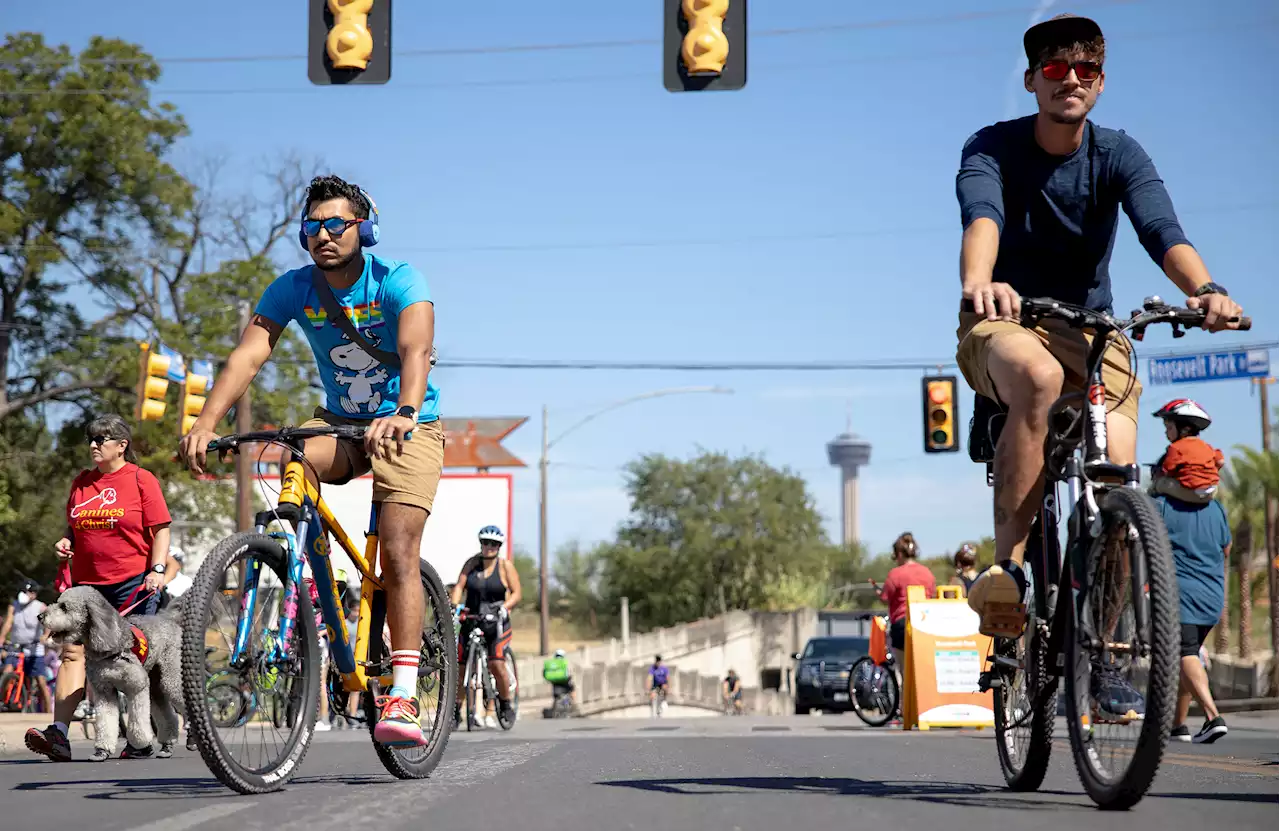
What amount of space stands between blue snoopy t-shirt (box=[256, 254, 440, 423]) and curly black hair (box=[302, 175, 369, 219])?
17 cm

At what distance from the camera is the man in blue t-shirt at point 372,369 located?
5449mm

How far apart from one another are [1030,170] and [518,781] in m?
2.62

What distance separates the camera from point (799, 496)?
101 m

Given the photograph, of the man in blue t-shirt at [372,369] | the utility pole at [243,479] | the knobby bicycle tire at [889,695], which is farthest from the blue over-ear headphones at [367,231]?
the utility pole at [243,479]

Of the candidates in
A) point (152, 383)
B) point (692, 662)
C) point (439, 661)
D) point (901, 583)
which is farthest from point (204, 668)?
point (692, 662)

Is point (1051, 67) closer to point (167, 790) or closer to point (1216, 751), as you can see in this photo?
point (167, 790)

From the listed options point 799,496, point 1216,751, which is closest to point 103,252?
point 1216,751

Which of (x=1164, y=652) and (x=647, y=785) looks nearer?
(x=1164, y=652)

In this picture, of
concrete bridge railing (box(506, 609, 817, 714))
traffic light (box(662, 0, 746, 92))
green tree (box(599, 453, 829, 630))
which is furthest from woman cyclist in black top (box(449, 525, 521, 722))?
green tree (box(599, 453, 829, 630))

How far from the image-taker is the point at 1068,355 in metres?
4.84

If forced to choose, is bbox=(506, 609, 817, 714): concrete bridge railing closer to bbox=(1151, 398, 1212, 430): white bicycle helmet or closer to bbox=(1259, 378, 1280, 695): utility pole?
bbox=(1259, 378, 1280, 695): utility pole

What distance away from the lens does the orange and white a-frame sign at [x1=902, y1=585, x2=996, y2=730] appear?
13.2 meters

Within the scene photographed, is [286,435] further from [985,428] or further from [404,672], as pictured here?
[985,428]

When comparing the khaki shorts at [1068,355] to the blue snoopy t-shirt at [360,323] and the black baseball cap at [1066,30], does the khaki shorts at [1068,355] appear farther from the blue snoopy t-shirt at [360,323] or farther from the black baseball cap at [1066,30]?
the blue snoopy t-shirt at [360,323]
